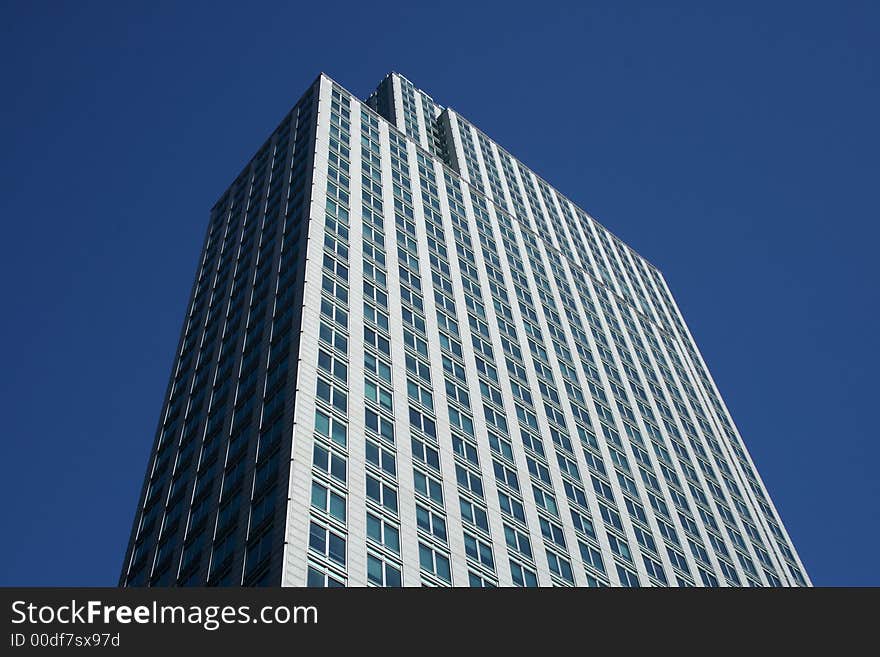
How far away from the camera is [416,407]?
227 feet

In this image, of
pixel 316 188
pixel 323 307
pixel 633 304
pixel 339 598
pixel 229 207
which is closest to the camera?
pixel 339 598

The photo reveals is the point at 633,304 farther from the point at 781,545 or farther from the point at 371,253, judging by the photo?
the point at 371,253

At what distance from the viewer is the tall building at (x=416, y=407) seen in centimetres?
5772

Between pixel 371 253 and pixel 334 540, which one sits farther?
pixel 371 253

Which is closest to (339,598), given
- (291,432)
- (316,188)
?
(291,432)

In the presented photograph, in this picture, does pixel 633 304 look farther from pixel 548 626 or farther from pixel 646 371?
pixel 548 626

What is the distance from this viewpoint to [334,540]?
52.3m

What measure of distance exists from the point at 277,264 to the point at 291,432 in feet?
87.6

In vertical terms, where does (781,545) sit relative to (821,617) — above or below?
above

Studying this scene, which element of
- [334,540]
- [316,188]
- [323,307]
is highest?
[316,188]

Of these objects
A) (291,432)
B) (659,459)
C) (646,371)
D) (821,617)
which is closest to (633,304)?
(646,371)

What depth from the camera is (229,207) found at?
367 ft

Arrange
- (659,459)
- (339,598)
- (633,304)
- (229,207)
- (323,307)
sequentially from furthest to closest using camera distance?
(633,304)
(229,207)
(659,459)
(323,307)
(339,598)

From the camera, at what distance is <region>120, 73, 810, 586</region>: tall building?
189 feet
